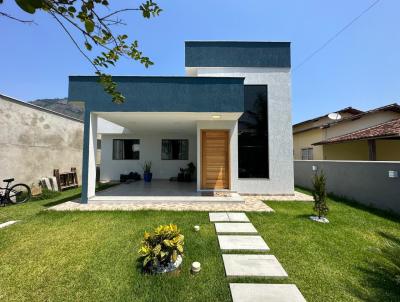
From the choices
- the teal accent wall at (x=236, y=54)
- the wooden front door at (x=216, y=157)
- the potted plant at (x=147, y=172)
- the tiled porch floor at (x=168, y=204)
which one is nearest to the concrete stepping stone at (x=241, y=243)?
the tiled porch floor at (x=168, y=204)

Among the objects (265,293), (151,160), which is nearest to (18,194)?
(151,160)

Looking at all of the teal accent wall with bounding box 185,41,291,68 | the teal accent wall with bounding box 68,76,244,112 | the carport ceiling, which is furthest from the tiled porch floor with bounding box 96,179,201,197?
the teal accent wall with bounding box 185,41,291,68

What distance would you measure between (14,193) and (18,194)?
168 millimetres

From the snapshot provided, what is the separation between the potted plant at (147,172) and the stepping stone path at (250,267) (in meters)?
8.80

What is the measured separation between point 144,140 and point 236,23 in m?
9.79

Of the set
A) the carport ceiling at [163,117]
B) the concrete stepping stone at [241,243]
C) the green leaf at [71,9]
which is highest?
the carport ceiling at [163,117]

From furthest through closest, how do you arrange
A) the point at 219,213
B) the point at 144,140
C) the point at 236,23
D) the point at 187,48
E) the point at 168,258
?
the point at 144,140
the point at 187,48
the point at 236,23
the point at 219,213
the point at 168,258

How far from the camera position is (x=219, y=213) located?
684cm

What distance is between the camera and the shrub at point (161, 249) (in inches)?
138

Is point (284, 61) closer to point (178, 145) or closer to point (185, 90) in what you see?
point (185, 90)

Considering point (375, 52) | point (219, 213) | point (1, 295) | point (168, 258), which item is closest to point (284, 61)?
point (375, 52)

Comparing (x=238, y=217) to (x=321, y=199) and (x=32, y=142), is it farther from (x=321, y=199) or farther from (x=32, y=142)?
(x=32, y=142)

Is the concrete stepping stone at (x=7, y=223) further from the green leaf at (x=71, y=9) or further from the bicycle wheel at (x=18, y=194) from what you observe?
the green leaf at (x=71, y=9)

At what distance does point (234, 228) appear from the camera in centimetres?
554
